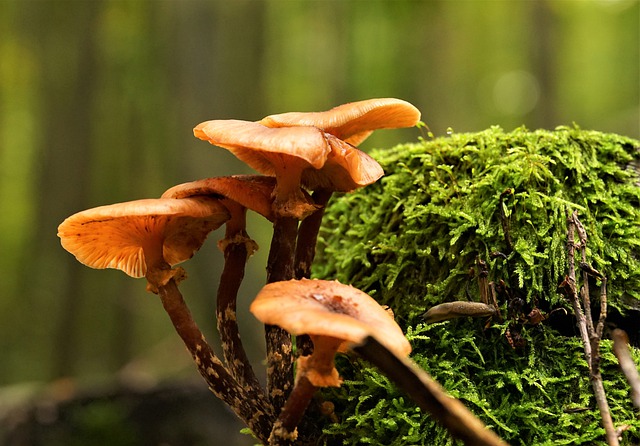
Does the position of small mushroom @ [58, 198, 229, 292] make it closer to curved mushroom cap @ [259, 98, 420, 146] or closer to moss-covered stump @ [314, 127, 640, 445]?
curved mushroom cap @ [259, 98, 420, 146]

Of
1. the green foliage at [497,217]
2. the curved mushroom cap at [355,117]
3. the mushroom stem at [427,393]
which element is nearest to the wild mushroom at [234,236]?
the curved mushroom cap at [355,117]

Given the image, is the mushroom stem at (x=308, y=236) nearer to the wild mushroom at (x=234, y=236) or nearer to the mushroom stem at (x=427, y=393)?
the wild mushroom at (x=234, y=236)

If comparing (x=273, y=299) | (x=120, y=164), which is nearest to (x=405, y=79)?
(x=120, y=164)

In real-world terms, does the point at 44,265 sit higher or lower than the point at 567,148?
lower

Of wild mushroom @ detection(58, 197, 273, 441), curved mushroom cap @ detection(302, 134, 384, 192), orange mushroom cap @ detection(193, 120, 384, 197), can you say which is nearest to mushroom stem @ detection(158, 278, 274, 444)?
wild mushroom @ detection(58, 197, 273, 441)

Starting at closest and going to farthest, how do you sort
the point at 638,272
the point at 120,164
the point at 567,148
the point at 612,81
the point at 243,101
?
the point at 638,272 < the point at 567,148 < the point at 243,101 < the point at 120,164 < the point at 612,81

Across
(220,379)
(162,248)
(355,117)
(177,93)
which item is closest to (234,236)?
(162,248)

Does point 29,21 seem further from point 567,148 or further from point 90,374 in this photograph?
point 567,148
